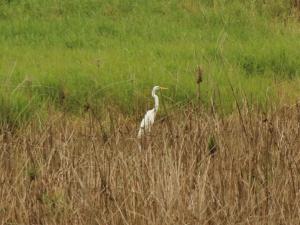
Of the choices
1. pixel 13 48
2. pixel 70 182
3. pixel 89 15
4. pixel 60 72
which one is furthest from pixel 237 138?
pixel 89 15

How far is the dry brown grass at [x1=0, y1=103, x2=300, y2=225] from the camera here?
4.02 metres

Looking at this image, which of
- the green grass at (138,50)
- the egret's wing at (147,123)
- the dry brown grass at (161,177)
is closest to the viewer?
the dry brown grass at (161,177)

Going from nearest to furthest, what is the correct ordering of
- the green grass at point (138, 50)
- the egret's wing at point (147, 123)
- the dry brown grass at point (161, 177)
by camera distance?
the dry brown grass at point (161, 177)
the egret's wing at point (147, 123)
the green grass at point (138, 50)

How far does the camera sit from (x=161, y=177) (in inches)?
161

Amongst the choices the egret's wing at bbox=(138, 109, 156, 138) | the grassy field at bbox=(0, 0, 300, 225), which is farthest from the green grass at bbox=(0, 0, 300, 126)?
the egret's wing at bbox=(138, 109, 156, 138)

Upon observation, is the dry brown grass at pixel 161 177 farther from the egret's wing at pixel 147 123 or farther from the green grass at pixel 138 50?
the green grass at pixel 138 50

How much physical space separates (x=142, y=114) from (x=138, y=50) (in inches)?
55.6

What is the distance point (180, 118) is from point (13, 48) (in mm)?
3286

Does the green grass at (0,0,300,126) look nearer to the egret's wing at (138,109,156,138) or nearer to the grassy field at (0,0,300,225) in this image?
the grassy field at (0,0,300,225)

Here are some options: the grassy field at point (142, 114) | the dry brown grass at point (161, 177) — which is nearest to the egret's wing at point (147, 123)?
the grassy field at point (142, 114)

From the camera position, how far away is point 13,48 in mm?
8391

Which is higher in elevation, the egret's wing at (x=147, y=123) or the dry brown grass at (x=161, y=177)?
the dry brown grass at (x=161, y=177)

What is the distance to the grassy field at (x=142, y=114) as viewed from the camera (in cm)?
409

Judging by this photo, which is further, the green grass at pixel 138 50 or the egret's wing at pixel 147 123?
the green grass at pixel 138 50
